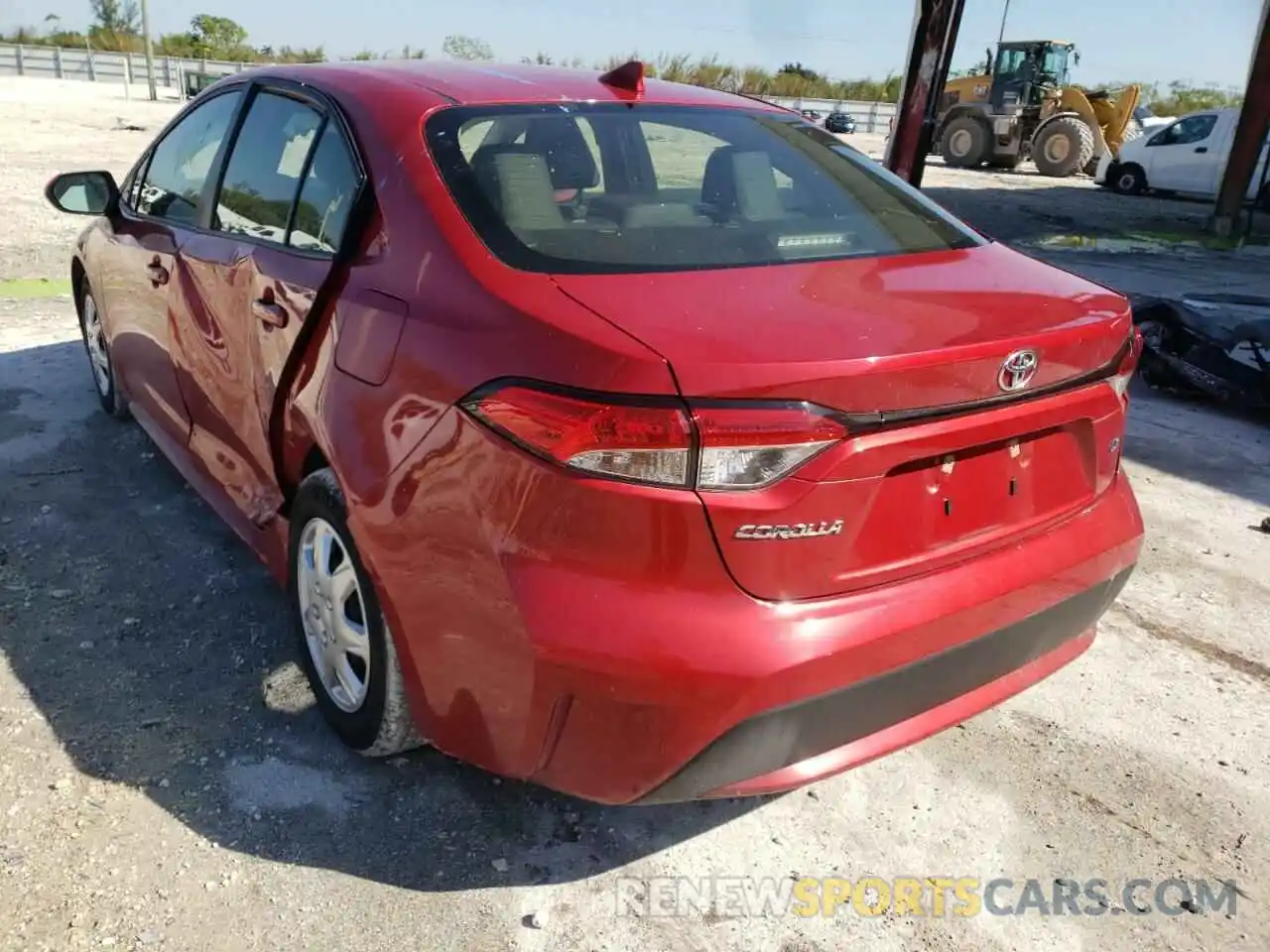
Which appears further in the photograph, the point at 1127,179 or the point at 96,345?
the point at 1127,179

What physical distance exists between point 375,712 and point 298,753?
0.37 metres

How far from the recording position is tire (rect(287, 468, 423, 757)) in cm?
230

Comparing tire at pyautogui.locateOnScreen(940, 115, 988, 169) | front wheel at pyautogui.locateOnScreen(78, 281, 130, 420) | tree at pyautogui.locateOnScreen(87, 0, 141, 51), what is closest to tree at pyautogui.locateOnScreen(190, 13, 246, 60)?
tree at pyautogui.locateOnScreen(87, 0, 141, 51)

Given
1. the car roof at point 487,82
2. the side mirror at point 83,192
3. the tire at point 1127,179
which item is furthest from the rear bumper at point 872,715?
the tire at point 1127,179

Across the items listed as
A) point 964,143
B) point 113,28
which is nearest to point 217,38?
point 113,28

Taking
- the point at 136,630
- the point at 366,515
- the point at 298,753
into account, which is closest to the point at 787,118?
the point at 366,515

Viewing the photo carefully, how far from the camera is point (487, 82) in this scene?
8.93 ft

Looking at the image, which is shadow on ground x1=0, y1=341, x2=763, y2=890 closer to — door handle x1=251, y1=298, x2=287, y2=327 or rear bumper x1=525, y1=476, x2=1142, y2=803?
rear bumper x1=525, y1=476, x2=1142, y2=803

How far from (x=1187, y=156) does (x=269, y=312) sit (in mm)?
20689

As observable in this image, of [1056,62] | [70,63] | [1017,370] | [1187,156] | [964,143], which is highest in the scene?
[1056,62]

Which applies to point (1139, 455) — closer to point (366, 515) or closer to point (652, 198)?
point (652, 198)

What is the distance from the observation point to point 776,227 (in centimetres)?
243

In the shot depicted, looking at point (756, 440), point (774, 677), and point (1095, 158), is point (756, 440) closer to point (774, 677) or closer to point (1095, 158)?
point (774, 677)

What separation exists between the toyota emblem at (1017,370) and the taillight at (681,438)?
397mm
